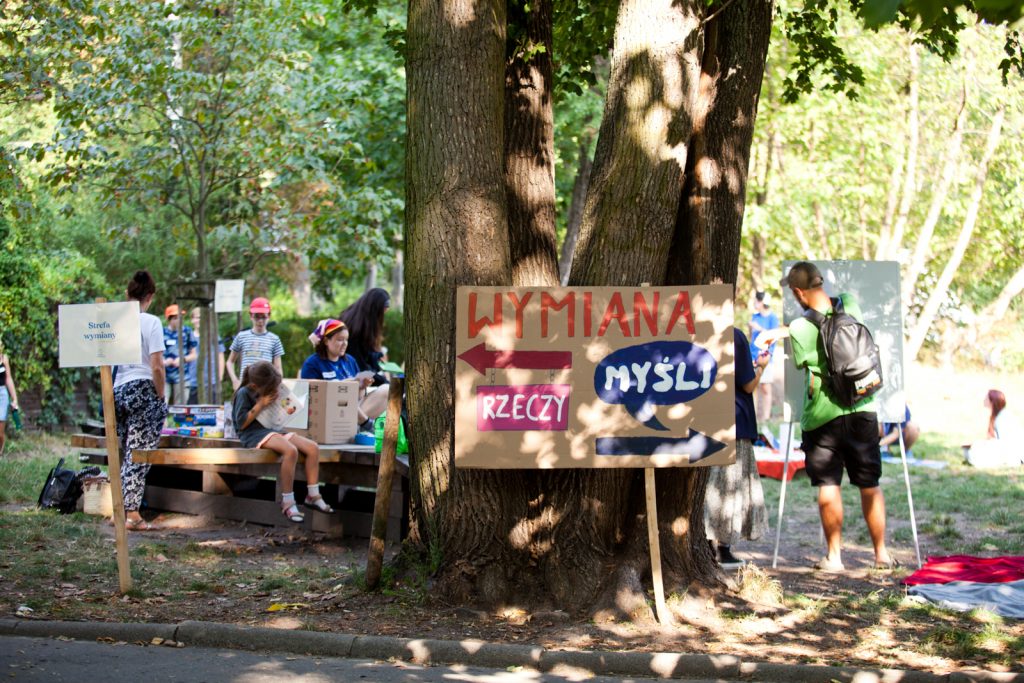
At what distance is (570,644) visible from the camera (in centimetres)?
650

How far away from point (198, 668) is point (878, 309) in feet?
20.9

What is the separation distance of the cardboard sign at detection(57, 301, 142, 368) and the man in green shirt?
190 inches

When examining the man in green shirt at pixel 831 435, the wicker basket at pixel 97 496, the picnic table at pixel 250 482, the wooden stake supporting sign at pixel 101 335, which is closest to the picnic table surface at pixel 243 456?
the picnic table at pixel 250 482

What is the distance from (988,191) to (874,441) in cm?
2072

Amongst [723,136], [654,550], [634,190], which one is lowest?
[654,550]

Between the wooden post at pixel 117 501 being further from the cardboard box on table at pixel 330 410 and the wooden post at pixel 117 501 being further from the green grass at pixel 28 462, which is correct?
the green grass at pixel 28 462

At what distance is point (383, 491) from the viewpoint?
7.41m

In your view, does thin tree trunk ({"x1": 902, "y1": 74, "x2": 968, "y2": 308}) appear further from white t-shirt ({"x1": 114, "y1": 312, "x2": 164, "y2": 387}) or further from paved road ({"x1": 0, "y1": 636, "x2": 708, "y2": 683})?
paved road ({"x1": 0, "y1": 636, "x2": 708, "y2": 683})

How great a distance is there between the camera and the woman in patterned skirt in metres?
9.71

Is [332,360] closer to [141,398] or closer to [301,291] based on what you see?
[141,398]

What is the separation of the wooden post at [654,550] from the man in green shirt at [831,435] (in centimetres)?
242

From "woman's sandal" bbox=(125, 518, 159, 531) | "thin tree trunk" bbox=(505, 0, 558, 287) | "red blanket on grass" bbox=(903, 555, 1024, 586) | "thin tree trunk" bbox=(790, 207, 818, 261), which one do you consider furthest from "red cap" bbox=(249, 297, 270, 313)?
"thin tree trunk" bbox=(790, 207, 818, 261)

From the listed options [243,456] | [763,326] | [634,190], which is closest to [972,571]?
[634,190]

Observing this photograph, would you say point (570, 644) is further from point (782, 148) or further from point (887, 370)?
point (782, 148)
